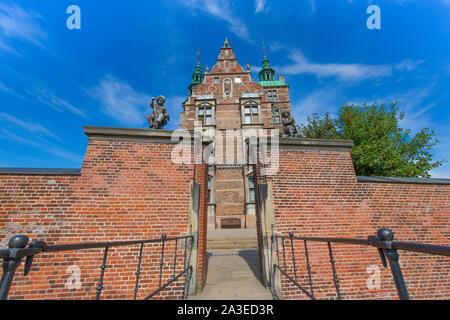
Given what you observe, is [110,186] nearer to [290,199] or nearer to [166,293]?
[166,293]

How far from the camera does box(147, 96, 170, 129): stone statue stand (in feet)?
19.4

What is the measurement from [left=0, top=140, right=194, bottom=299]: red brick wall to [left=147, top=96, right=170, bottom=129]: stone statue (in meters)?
1.22

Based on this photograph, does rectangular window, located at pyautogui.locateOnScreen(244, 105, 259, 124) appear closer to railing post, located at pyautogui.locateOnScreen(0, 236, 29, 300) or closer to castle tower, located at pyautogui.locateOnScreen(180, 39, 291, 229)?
castle tower, located at pyautogui.locateOnScreen(180, 39, 291, 229)

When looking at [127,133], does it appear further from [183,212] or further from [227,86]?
[227,86]

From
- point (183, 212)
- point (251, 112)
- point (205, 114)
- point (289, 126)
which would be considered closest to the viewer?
point (183, 212)

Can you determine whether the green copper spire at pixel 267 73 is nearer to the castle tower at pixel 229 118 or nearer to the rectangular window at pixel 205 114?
the castle tower at pixel 229 118

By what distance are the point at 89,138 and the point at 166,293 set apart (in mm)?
4214

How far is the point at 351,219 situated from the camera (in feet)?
16.4

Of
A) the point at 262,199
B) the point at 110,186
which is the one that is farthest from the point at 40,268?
the point at 262,199

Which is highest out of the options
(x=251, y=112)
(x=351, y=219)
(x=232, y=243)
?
(x=251, y=112)

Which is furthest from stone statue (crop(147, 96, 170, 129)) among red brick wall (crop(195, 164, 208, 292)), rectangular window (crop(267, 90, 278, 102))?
rectangular window (crop(267, 90, 278, 102))

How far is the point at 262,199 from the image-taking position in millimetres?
5051

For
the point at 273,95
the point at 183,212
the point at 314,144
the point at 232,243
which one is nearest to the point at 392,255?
the point at 183,212

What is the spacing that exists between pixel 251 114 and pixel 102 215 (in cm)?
1451
